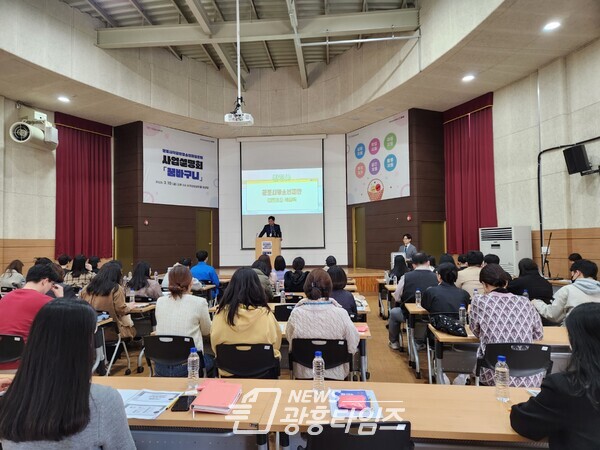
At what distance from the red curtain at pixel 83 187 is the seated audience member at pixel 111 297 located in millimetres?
5929

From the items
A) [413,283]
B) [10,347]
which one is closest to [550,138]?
[413,283]

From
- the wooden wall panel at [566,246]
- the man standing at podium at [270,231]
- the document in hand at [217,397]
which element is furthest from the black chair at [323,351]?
the man standing at podium at [270,231]

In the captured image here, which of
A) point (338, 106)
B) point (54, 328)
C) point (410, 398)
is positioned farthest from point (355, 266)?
point (54, 328)

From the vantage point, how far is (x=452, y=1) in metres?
6.09

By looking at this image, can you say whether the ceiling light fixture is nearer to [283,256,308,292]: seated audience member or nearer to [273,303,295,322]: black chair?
[283,256,308,292]: seated audience member

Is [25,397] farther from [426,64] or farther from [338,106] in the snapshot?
[338,106]

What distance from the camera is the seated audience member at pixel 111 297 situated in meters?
3.73

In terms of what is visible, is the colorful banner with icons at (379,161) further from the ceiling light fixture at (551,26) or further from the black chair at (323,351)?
the black chair at (323,351)

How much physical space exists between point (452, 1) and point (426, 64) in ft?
3.45

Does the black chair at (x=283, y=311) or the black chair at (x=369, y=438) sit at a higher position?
the black chair at (x=369, y=438)

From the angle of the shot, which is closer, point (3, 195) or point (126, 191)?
point (3, 195)

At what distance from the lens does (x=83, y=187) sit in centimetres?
923

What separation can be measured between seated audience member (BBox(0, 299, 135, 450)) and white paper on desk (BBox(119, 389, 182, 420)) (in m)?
0.50

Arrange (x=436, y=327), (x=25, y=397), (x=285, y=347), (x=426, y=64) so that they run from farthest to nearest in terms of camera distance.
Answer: (x=426, y=64)
(x=285, y=347)
(x=436, y=327)
(x=25, y=397)
